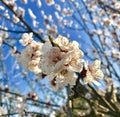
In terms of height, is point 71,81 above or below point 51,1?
below

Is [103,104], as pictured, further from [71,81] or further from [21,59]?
[71,81]

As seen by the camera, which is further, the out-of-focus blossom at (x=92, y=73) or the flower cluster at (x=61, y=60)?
the out-of-focus blossom at (x=92, y=73)

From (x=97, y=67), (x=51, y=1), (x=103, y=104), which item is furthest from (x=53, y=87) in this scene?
(x=51, y=1)

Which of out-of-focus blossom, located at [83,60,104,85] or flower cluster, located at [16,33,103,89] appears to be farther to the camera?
out-of-focus blossom, located at [83,60,104,85]

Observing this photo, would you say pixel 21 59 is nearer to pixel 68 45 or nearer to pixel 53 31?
pixel 68 45

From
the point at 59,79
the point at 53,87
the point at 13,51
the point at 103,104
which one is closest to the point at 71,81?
the point at 59,79

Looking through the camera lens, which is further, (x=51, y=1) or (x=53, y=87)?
(x=51, y=1)

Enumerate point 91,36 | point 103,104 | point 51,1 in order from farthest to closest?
point 91,36 → point 51,1 → point 103,104

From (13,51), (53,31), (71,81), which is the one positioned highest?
(53,31)

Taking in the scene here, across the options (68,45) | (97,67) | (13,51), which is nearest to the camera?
(68,45)

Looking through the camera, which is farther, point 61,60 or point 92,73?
point 92,73
